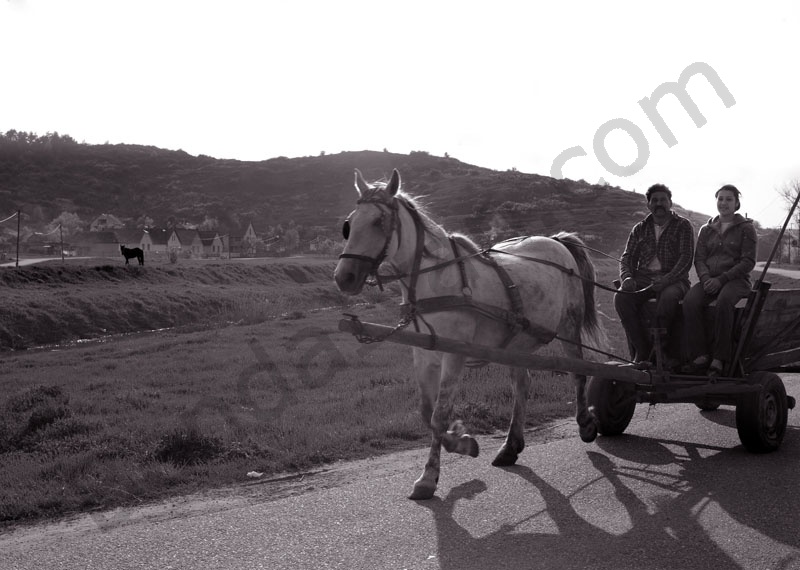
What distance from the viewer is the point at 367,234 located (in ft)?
18.2

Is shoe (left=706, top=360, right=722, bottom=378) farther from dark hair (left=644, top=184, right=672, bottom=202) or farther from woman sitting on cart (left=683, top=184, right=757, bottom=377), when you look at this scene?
dark hair (left=644, top=184, right=672, bottom=202)

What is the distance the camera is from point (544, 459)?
6801mm

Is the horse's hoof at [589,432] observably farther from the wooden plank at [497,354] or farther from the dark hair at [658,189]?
the dark hair at [658,189]

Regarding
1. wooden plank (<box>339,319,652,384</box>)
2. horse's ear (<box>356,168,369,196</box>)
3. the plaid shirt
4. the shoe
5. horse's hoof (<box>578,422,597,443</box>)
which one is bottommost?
horse's hoof (<box>578,422,597,443</box>)

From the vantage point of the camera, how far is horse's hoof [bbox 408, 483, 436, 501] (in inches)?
219

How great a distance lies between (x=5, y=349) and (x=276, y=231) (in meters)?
76.0

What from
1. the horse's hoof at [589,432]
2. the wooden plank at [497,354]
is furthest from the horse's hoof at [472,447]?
the horse's hoof at [589,432]

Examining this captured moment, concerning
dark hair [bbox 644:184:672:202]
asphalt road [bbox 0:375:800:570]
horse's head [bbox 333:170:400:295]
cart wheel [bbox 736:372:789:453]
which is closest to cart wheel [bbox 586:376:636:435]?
asphalt road [bbox 0:375:800:570]

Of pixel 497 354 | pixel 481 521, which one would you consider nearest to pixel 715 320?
pixel 497 354

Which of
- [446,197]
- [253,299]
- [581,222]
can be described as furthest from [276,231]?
[253,299]

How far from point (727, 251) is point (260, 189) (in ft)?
425

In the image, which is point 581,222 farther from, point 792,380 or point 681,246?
point 681,246

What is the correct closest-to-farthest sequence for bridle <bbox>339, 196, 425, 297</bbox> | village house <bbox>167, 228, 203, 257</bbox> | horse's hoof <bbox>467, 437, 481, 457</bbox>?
bridle <bbox>339, 196, 425, 297</bbox> < horse's hoof <bbox>467, 437, 481, 457</bbox> < village house <bbox>167, 228, 203, 257</bbox>

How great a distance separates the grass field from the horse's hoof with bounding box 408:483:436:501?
5.93 feet
